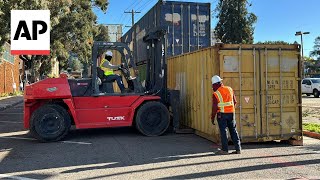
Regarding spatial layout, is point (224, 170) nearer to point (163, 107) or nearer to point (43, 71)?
point (163, 107)

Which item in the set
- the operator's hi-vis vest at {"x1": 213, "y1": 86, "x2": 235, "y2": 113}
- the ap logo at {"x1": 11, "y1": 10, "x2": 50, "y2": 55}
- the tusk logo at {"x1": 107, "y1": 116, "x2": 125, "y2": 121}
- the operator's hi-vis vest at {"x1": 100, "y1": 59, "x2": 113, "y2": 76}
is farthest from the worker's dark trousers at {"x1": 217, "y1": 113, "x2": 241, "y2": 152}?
the ap logo at {"x1": 11, "y1": 10, "x2": 50, "y2": 55}

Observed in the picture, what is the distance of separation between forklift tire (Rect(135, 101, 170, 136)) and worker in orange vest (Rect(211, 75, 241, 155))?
8.94ft

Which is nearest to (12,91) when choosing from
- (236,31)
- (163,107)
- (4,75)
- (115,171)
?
(4,75)

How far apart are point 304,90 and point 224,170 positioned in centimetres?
2981

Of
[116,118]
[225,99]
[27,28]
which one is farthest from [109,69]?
[27,28]

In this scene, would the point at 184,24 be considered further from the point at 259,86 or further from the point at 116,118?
the point at 259,86

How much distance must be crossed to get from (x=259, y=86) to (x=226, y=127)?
1667 millimetres

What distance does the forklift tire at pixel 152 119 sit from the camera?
37.7 ft

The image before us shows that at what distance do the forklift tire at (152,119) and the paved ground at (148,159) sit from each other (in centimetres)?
29

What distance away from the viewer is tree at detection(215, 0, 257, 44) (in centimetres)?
4659

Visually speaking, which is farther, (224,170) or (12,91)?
(12,91)

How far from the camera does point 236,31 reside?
46625 mm

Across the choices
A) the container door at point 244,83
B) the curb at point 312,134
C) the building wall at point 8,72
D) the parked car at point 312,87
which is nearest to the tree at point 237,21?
the parked car at point 312,87

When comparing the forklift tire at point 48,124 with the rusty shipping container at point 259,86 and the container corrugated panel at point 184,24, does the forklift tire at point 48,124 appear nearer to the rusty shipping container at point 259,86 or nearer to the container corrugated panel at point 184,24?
the rusty shipping container at point 259,86
